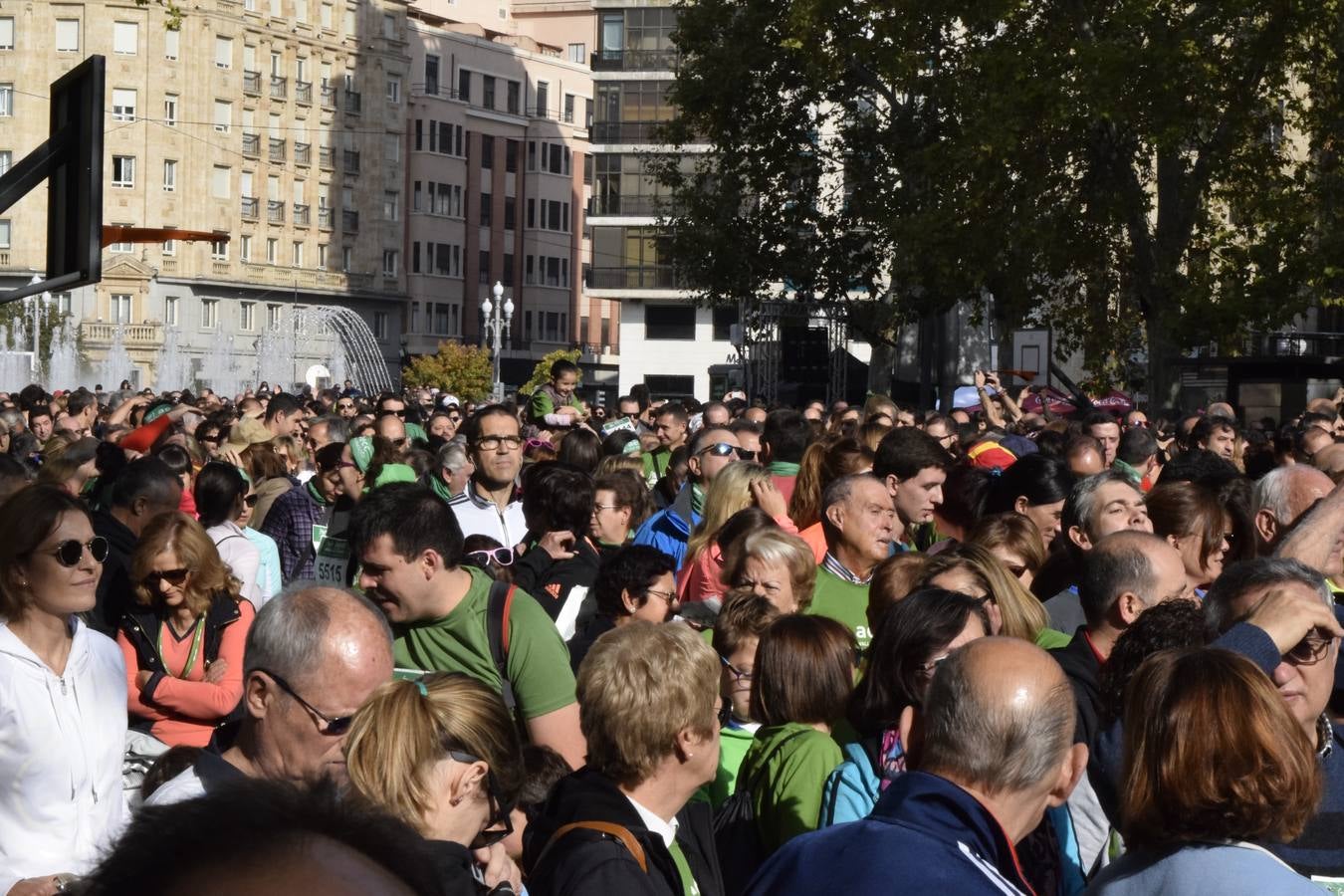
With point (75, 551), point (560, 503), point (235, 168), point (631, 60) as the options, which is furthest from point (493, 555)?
point (235, 168)

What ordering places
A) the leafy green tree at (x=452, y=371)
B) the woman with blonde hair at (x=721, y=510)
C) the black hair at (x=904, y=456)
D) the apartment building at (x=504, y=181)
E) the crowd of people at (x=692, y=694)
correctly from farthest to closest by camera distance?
the apartment building at (x=504, y=181) < the leafy green tree at (x=452, y=371) < the black hair at (x=904, y=456) < the woman with blonde hair at (x=721, y=510) < the crowd of people at (x=692, y=694)

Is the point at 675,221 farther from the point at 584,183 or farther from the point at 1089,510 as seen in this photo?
the point at 584,183

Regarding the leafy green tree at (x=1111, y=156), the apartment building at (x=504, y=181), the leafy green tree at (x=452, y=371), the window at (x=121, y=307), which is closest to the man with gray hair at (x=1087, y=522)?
the leafy green tree at (x=1111, y=156)

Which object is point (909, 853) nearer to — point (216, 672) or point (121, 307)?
point (216, 672)

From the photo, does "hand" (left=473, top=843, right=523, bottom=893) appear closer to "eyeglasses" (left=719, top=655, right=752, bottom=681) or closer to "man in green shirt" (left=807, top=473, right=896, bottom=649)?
"eyeglasses" (left=719, top=655, right=752, bottom=681)

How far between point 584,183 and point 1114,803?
103593mm

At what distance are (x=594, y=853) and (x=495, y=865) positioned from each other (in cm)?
34

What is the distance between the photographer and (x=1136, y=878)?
10.7 ft

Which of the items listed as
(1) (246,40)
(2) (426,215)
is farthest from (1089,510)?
(2) (426,215)

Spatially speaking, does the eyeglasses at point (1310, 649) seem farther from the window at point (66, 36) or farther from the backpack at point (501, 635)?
the window at point (66, 36)

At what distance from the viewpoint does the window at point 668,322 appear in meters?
79.4

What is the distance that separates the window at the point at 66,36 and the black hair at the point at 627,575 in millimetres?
80881

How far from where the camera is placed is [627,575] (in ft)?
21.5

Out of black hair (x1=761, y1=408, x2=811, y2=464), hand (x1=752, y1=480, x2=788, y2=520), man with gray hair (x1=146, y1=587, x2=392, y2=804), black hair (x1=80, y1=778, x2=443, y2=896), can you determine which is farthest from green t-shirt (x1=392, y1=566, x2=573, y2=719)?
black hair (x1=761, y1=408, x2=811, y2=464)
